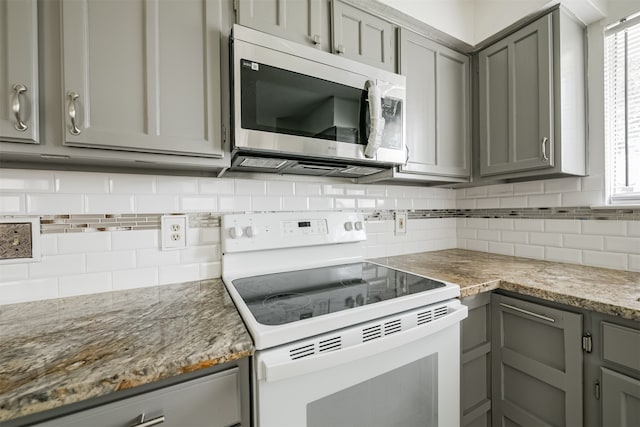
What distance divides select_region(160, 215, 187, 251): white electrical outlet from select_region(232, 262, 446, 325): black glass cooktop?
309 millimetres

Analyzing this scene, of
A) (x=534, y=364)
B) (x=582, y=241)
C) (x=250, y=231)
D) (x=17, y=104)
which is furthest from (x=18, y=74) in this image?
(x=582, y=241)

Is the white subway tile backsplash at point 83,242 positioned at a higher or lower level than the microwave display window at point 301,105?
lower

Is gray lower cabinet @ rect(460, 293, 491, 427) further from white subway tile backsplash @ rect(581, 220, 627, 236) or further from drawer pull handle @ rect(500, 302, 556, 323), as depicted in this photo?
white subway tile backsplash @ rect(581, 220, 627, 236)

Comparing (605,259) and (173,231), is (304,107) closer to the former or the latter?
(173,231)

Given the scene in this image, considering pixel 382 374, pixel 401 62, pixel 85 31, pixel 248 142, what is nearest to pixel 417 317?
pixel 382 374

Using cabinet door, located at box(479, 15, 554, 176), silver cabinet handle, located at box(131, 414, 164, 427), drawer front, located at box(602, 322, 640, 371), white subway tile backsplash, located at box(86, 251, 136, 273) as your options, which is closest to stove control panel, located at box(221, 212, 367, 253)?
white subway tile backsplash, located at box(86, 251, 136, 273)

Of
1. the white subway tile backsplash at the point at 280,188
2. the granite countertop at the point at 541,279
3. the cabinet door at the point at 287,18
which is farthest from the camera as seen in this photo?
the white subway tile backsplash at the point at 280,188

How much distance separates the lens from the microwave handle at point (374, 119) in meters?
1.16

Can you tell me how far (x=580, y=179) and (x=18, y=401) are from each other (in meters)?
2.17

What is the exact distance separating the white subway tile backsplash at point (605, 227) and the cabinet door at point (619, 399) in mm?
773

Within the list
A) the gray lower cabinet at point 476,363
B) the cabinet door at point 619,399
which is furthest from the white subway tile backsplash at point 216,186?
the cabinet door at point 619,399

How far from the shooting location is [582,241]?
56.7 inches

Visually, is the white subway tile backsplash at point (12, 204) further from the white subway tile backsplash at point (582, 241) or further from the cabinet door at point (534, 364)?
Result: the white subway tile backsplash at point (582, 241)

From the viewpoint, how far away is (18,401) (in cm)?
46
